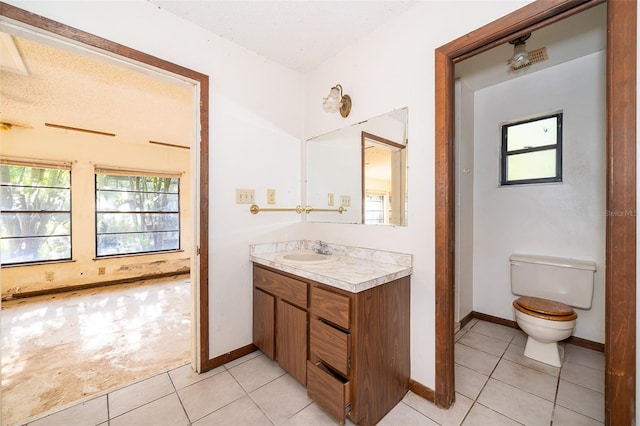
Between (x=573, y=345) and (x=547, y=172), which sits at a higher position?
(x=547, y=172)

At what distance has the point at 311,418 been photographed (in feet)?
4.59

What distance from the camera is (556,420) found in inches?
54.4

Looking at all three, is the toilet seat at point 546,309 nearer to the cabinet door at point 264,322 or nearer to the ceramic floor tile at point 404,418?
the ceramic floor tile at point 404,418

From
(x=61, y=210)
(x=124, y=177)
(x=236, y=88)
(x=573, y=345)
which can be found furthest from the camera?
(x=124, y=177)

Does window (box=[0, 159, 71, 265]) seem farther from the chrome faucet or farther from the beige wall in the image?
the chrome faucet

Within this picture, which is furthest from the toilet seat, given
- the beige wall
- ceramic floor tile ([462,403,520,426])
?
the beige wall

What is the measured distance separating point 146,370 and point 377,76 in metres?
2.70

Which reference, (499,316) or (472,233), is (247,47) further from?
(499,316)

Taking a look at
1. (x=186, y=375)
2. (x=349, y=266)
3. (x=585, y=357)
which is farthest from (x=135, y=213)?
(x=585, y=357)

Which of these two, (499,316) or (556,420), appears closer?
(556,420)

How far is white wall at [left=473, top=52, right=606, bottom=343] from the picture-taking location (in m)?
2.05

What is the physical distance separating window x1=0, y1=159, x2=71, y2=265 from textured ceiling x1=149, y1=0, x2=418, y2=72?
3545 millimetres

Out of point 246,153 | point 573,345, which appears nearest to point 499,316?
point 573,345

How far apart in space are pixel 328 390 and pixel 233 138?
1.80 m
